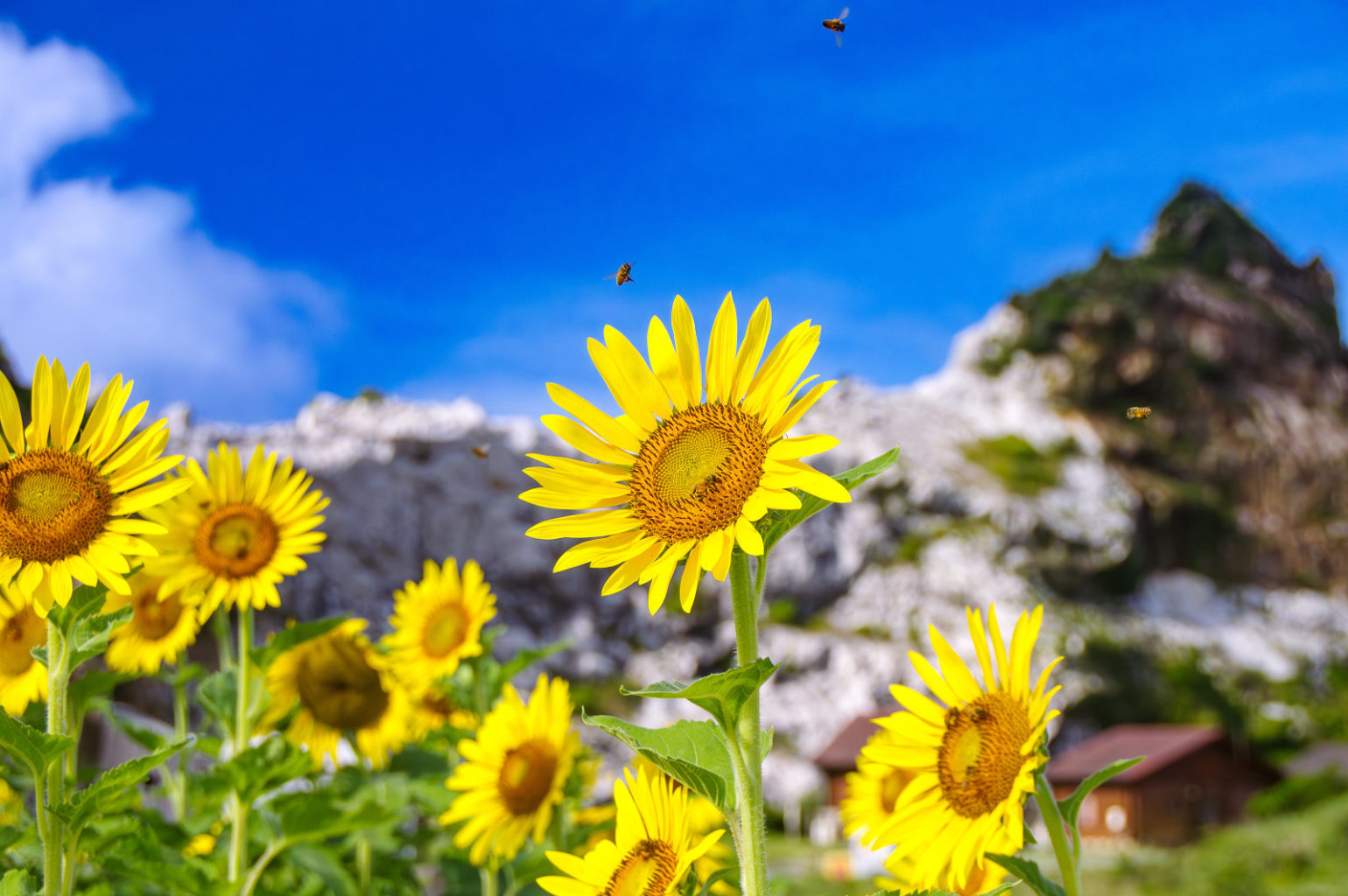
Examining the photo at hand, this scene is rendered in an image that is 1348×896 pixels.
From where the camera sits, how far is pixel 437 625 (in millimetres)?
3814

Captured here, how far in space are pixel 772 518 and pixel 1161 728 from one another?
147ft

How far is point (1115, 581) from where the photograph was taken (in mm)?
52094

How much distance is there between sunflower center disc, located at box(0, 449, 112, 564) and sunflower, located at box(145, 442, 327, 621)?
33.7 inches

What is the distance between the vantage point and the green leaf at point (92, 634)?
1.89 metres

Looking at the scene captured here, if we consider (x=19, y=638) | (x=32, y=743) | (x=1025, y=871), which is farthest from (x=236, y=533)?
(x=1025, y=871)

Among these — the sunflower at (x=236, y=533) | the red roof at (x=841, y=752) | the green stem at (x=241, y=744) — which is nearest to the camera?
the green stem at (x=241, y=744)

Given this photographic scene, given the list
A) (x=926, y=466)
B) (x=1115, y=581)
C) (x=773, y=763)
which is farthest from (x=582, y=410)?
(x=1115, y=581)

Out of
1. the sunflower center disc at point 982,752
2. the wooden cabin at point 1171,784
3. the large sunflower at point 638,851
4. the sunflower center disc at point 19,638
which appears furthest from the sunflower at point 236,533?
the wooden cabin at point 1171,784

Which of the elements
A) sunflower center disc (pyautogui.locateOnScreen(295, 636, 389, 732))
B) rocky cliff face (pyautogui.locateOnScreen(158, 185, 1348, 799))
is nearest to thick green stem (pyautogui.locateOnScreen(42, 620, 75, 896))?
sunflower center disc (pyautogui.locateOnScreen(295, 636, 389, 732))

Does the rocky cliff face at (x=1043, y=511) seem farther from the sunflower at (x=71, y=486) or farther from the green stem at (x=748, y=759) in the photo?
the green stem at (x=748, y=759)

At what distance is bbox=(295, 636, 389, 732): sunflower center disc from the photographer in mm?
3643

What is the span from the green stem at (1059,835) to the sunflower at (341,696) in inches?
101

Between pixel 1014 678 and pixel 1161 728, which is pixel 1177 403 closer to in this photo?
pixel 1161 728

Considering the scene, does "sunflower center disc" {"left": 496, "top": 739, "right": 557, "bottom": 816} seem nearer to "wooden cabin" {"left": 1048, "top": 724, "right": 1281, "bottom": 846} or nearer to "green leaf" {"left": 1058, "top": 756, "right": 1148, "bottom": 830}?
"green leaf" {"left": 1058, "top": 756, "right": 1148, "bottom": 830}
